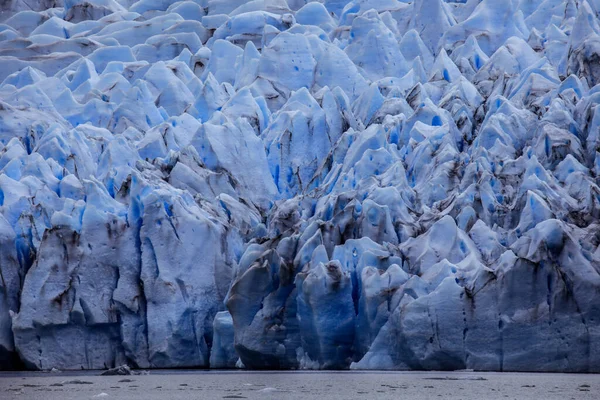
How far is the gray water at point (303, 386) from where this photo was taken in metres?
12.3

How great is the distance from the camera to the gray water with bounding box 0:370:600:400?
12289 millimetres

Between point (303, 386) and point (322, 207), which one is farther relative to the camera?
point (322, 207)

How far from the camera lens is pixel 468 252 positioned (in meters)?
16.9

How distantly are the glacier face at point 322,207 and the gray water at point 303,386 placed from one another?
2.75 feet

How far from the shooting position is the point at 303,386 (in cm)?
1373

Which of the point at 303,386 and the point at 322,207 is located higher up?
the point at 322,207

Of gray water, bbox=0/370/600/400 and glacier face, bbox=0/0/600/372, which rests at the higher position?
glacier face, bbox=0/0/600/372

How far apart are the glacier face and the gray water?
0.84 meters

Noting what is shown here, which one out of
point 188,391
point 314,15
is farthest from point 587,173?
point 314,15

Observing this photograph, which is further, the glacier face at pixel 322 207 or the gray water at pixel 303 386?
the glacier face at pixel 322 207

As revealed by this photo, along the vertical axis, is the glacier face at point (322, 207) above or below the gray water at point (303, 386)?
above

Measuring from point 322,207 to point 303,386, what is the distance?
17.4ft

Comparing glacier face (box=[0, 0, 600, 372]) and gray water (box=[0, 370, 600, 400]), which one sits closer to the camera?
gray water (box=[0, 370, 600, 400])

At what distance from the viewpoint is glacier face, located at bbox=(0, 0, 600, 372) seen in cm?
1588
